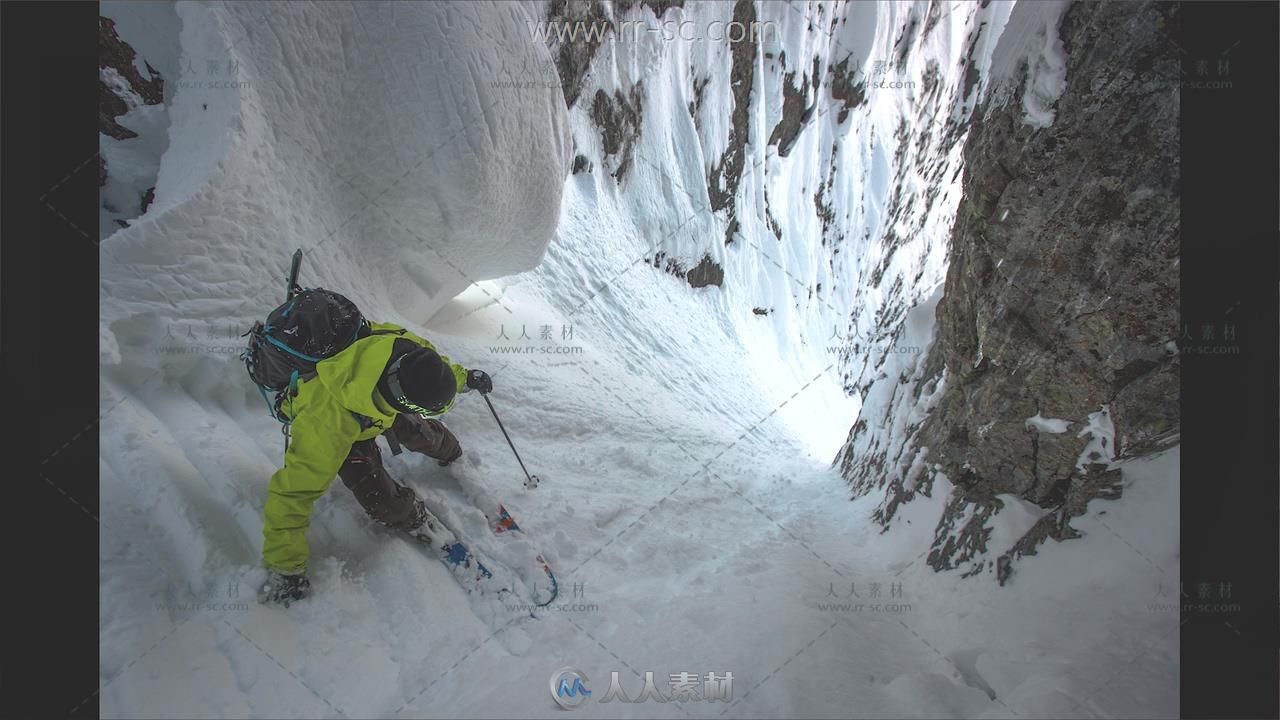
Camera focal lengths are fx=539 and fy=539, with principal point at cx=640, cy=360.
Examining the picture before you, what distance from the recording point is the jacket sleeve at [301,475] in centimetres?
205

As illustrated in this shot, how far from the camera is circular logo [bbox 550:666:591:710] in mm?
1963

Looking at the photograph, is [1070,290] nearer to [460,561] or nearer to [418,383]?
[418,383]

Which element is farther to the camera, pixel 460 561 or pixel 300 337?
pixel 460 561

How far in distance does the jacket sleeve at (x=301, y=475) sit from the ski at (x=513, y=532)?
0.96 m

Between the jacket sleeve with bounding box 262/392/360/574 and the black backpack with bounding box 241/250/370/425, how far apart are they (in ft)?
0.82

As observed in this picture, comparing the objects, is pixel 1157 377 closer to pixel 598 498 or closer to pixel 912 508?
pixel 912 508

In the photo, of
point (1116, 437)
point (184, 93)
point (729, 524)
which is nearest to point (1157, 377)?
point (1116, 437)

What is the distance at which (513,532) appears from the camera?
2850 mm

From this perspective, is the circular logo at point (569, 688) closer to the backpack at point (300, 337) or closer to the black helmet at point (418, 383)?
the black helmet at point (418, 383)

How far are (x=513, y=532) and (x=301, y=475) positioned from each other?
3.66 ft

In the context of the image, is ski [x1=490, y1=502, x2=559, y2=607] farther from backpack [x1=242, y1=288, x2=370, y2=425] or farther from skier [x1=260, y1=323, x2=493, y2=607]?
backpack [x1=242, y1=288, x2=370, y2=425]

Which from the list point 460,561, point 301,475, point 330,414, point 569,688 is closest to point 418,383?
point 330,414

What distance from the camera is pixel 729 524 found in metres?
3.40

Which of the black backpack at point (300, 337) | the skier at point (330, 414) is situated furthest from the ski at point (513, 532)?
the black backpack at point (300, 337)
